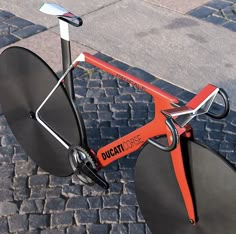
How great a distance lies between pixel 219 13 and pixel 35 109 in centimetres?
340

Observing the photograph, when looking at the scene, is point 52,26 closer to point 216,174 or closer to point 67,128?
point 67,128

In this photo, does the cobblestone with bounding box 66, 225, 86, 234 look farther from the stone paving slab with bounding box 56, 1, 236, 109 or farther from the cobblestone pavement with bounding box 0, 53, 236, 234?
the stone paving slab with bounding box 56, 1, 236, 109

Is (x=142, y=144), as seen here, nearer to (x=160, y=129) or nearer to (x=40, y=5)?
(x=160, y=129)

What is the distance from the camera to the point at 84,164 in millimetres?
4078

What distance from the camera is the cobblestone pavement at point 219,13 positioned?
6.65 meters

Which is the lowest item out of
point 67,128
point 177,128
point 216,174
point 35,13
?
point 35,13

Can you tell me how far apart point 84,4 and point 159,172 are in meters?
4.02

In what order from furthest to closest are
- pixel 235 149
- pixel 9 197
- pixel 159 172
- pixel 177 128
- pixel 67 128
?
pixel 235 149
pixel 9 197
pixel 67 128
pixel 159 172
pixel 177 128

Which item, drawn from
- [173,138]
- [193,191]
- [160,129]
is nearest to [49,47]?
[160,129]

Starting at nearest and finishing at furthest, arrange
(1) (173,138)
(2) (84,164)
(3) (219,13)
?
1. (1) (173,138)
2. (2) (84,164)
3. (3) (219,13)

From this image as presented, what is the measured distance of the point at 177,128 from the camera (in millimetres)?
3184

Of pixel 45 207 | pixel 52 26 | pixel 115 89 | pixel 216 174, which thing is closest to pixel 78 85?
pixel 115 89

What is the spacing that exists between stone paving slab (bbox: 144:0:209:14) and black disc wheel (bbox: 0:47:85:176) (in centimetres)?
315

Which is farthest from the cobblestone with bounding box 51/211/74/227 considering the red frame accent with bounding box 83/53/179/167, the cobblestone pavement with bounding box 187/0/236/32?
the cobblestone pavement with bounding box 187/0/236/32
